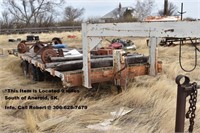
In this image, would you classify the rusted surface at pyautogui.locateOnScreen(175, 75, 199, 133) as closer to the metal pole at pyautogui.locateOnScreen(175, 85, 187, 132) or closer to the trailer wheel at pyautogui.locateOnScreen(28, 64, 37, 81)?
the metal pole at pyautogui.locateOnScreen(175, 85, 187, 132)

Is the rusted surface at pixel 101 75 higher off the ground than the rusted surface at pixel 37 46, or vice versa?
the rusted surface at pixel 37 46

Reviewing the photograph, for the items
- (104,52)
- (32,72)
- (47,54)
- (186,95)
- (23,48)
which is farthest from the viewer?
(23,48)

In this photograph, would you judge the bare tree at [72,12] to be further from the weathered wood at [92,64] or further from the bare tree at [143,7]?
the weathered wood at [92,64]

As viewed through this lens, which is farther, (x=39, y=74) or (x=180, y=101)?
(x=39, y=74)

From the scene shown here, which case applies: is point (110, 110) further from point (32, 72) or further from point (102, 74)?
point (32, 72)


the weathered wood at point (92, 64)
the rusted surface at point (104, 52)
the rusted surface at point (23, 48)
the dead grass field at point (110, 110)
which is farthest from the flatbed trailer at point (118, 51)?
the rusted surface at point (23, 48)

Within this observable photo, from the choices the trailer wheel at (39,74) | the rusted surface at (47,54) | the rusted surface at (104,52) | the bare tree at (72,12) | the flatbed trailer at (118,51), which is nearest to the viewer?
the flatbed trailer at (118,51)

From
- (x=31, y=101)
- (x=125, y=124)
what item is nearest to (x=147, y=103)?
(x=125, y=124)

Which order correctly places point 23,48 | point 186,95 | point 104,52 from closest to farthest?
1. point 186,95
2. point 104,52
3. point 23,48

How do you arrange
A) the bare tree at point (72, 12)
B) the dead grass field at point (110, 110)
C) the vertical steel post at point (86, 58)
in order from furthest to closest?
1. the bare tree at point (72, 12)
2. the vertical steel post at point (86, 58)
3. the dead grass field at point (110, 110)

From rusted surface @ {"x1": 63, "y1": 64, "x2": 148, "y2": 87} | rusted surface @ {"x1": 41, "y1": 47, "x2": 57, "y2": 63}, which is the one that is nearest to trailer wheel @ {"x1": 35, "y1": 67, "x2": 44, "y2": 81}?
rusted surface @ {"x1": 41, "y1": 47, "x2": 57, "y2": 63}

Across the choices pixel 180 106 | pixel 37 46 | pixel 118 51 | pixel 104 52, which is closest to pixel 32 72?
pixel 37 46

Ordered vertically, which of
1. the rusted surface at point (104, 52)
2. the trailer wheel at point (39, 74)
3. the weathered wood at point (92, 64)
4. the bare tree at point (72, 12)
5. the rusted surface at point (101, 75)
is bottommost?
the trailer wheel at point (39, 74)

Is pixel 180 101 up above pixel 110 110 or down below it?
above
